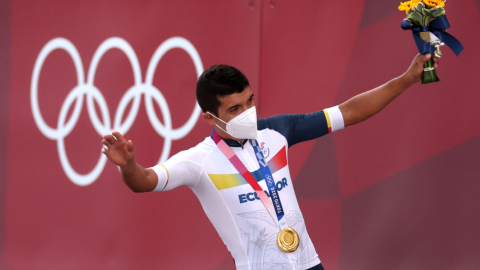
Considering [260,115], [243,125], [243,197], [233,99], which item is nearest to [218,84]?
[233,99]

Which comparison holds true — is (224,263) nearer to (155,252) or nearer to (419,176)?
(155,252)

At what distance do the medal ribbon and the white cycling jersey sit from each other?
0.06 feet

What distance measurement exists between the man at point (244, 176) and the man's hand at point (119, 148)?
4.8 inches

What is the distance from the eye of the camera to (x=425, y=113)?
405cm

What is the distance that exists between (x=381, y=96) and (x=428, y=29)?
0.38m

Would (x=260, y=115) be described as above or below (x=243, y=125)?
below

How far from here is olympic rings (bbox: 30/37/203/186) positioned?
15.8 feet

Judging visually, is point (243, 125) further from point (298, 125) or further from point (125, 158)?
point (125, 158)

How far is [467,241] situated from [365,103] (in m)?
1.82

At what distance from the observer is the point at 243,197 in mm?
2557

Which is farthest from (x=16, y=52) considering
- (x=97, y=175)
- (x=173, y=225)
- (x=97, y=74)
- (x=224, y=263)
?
(x=224, y=263)

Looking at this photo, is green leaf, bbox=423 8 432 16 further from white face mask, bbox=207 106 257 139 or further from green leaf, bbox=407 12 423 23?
white face mask, bbox=207 106 257 139

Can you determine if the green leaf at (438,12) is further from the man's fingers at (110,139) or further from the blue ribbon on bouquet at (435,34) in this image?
the man's fingers at (110,139)

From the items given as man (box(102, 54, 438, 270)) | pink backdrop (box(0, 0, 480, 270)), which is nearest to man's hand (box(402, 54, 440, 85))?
man (box(102, 54, 438, 270))
